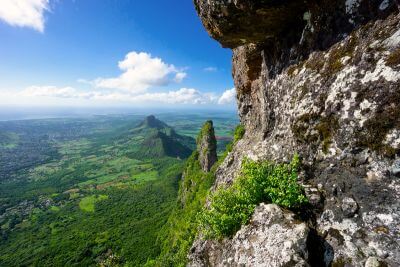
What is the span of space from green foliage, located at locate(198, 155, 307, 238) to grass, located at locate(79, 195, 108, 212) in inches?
6883

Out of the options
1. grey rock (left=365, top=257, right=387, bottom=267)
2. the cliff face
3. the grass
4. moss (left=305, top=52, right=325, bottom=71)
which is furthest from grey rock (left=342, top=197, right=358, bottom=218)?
the grass

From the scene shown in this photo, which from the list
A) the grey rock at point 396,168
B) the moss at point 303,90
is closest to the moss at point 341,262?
the grey rock at point 396,168

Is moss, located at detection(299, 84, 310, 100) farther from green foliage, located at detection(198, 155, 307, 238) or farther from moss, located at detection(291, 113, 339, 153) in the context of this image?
green foliage, located at detection(198, 155, 307, 238)

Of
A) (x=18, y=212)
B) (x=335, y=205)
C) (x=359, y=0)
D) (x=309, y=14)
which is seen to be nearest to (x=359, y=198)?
(x=335, y=205)

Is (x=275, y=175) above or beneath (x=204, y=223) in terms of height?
above

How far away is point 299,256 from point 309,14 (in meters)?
8.71

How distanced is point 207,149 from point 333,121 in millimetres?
58583

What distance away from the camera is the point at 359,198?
7312 millimetres

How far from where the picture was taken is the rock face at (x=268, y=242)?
7230 millimetres

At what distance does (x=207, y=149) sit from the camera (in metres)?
66.8

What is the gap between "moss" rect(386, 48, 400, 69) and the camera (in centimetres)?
688

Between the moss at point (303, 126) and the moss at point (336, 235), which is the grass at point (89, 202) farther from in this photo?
the moss at point (336, 235)

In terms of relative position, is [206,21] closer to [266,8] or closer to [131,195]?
[266,8]

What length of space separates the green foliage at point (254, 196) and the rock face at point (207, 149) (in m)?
53.9
